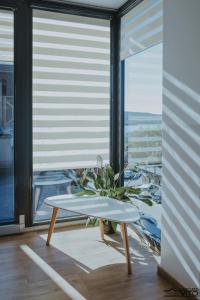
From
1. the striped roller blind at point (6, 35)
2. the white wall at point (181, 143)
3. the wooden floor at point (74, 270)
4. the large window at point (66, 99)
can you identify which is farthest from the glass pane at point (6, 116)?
the white wall at point (181, 143)

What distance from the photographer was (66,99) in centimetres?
354

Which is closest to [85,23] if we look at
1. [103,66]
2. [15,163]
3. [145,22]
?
[103,66]

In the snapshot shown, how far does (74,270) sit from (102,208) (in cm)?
59

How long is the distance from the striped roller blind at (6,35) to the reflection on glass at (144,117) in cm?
133

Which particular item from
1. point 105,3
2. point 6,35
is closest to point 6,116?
point 6,35

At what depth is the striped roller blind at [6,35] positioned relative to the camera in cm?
323

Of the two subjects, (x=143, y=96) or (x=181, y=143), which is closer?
(x=181, y=143)

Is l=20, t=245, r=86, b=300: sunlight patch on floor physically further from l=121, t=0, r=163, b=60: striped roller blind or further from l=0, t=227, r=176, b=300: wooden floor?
l=121, t=0, r=163, b=60: striped roller blind

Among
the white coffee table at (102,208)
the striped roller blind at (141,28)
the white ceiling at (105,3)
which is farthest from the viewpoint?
the white ceiling at (105,3)

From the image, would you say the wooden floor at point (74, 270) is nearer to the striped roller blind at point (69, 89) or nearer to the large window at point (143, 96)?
the large window at point (143, 96)

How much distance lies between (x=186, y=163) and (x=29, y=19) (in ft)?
7.79

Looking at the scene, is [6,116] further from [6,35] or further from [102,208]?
[102,208]

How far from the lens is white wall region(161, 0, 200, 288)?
6.72ft

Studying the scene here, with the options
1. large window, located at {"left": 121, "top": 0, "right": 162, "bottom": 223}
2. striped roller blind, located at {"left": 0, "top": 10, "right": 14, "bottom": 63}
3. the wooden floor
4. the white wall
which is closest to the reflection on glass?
large window, located at {"left": 121, "top": 0, "right": 162, "bottom": 223}
